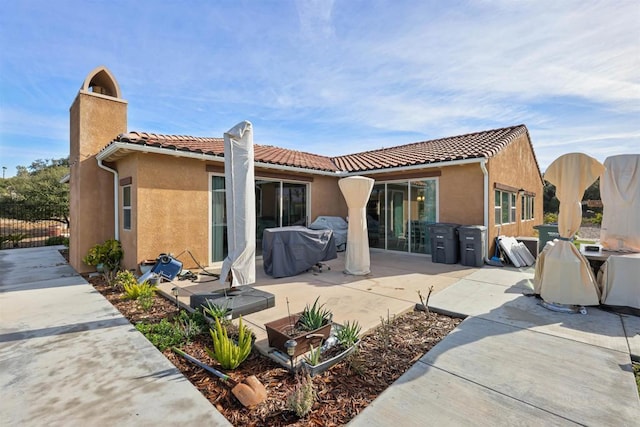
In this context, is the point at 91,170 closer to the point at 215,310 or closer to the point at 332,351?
the point at 215,310

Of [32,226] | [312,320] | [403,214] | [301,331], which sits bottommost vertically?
[301,331]

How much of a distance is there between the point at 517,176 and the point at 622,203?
764 centimetres

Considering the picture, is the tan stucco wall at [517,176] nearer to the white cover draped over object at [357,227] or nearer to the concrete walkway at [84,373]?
the white cover draped over object at [357,227]

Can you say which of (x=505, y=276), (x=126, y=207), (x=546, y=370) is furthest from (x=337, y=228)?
(x=546, y=370)

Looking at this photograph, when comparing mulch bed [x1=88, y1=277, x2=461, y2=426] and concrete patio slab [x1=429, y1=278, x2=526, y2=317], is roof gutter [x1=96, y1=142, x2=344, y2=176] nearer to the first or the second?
mulch bed [x1=88, y1=277, x2=461, y2=426]

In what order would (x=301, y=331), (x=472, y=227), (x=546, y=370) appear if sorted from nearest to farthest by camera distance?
(x=546, y=370), (x=301, y=331), (x=472, y=227)

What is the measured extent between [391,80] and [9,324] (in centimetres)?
1018

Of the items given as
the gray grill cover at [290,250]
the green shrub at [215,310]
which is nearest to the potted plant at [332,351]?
the green shrub at [215,310]

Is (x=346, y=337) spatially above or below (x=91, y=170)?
below

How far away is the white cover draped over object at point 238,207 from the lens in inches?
187

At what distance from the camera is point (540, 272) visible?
18.1ft

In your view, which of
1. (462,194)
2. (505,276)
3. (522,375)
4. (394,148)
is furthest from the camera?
(394,148)

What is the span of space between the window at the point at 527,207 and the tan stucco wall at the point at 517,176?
0.27 metres

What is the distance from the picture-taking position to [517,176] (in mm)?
12680
